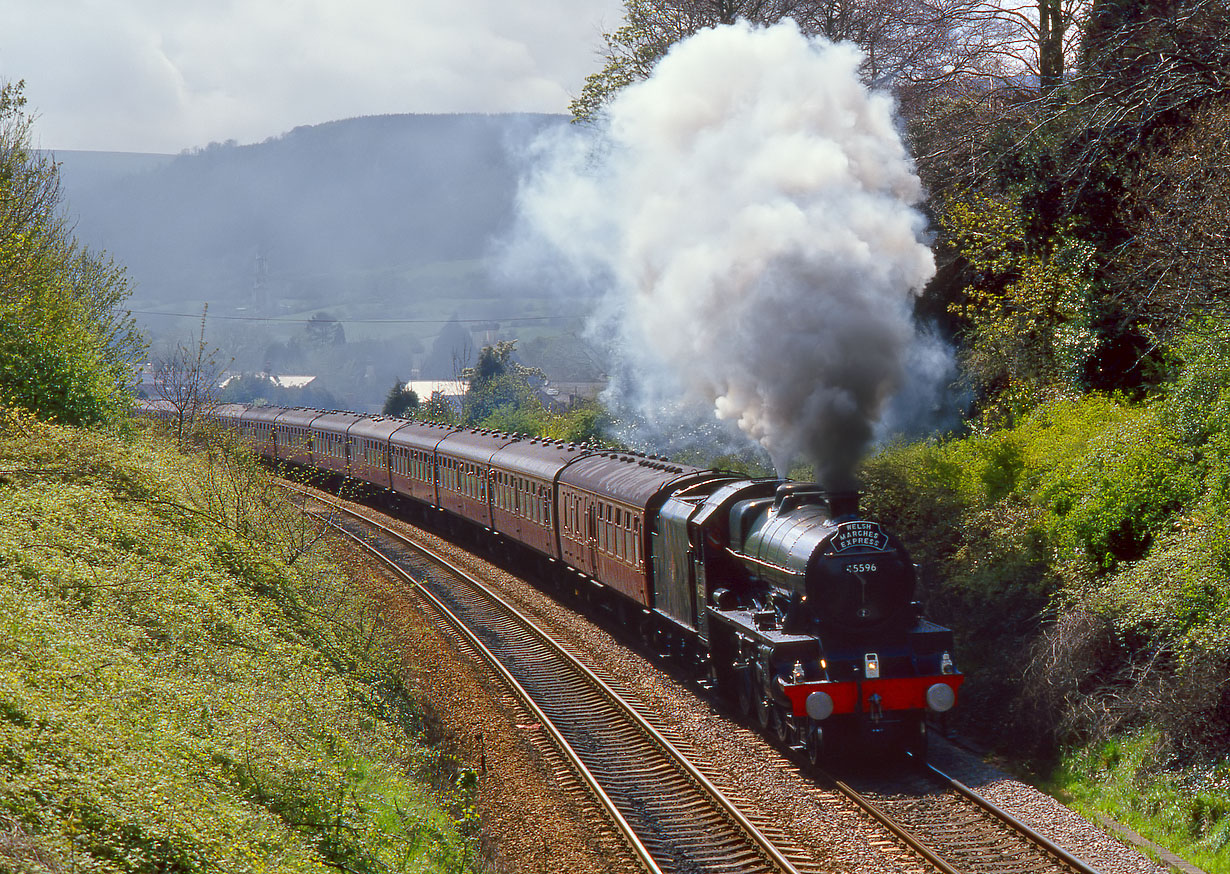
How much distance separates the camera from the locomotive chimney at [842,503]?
11.2 m

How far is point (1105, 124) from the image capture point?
53.0 feet

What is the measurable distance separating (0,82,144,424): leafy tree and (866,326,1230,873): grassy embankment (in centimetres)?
1490

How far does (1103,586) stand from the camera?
12414 millimetres

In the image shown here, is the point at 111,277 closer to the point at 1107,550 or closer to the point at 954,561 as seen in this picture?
the point at 954,561

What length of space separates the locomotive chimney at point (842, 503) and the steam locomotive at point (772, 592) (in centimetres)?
1

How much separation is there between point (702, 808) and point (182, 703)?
4875 millimetres

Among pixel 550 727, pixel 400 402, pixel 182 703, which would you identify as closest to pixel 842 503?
pixel 550 727

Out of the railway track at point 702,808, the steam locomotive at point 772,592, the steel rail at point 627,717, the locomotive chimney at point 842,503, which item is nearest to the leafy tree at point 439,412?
the steel rail at point 627,717

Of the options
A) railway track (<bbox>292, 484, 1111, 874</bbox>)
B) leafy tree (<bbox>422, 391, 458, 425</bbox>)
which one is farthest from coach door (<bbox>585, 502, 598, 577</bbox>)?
leafy tree (<bbox>422, 391, 458, 425</bbox>)

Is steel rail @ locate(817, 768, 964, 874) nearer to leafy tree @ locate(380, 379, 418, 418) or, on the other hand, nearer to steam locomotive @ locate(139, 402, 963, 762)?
steam locomotive @ locate(139, 402, 963, 762)

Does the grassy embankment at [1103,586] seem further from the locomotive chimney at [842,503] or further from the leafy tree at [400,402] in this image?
the leafy tree at [400,402]

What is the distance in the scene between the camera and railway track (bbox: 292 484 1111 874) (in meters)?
8.83

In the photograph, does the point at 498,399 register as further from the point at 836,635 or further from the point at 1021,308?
the point at 836,635

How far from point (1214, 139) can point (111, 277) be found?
2486 cm
